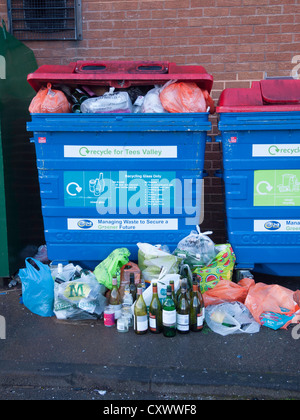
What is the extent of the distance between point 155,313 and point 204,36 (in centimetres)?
312

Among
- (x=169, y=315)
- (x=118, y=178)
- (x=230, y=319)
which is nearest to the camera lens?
(x=169, y=315)

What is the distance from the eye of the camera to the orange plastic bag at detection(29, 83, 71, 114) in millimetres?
3492

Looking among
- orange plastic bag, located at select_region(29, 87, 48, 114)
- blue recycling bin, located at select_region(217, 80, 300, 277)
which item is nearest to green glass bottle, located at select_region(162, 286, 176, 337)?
blue recycling bin, located at select_region(217, 80, 300, 277)

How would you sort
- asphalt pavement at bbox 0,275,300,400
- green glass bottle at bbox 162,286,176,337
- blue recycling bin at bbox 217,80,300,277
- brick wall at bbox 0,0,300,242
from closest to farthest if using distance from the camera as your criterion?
asphalt pavement at bbox 0,275,300,400, green glass bottle at bbox 162,286,176,337, blue recycling bin at bbox 217,80,300,277, brick wall at bbox 0,0,300,242

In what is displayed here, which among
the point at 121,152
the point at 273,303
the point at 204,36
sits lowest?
the point at 273,303

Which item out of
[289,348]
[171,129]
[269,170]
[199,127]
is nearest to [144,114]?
[171,129]

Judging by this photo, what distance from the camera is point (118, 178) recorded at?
3564 millimetres

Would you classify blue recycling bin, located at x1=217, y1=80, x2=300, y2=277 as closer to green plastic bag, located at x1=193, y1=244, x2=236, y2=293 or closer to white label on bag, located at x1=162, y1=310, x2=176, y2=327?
green plastic bag, located at x1=193, y1=244, x2=236, y2=293

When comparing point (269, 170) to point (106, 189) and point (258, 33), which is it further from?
point (258, 33)

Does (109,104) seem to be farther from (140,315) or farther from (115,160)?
(140,315)

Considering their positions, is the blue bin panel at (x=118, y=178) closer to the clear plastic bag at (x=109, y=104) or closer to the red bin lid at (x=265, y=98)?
the clear plastic bag at (x=109, y=104)

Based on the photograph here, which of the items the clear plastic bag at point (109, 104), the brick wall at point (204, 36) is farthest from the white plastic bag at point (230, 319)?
the brick wall at point (204, 36)

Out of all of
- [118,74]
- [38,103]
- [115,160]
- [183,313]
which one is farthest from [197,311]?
[38,103]

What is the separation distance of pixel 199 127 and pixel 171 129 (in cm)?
23
